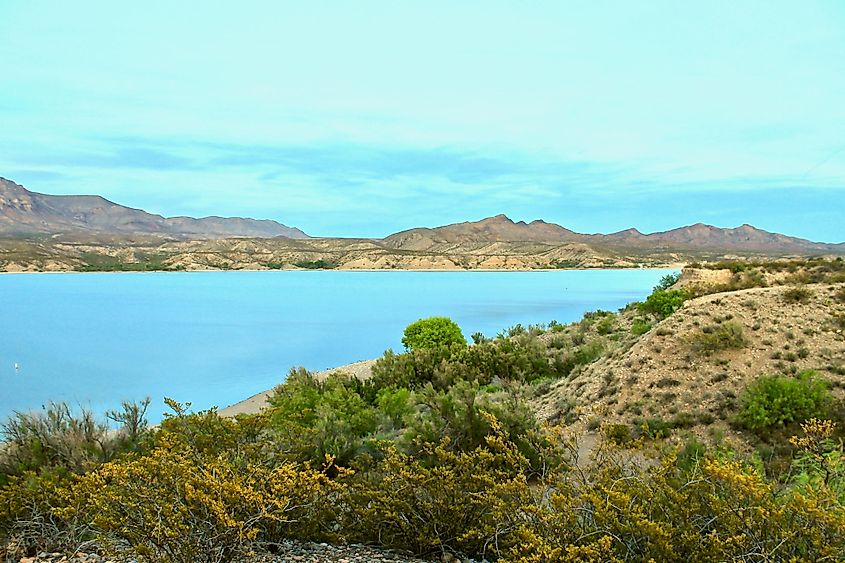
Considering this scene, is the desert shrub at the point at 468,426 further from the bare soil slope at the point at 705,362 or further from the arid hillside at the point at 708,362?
the bare soil slope at the point at 705,362

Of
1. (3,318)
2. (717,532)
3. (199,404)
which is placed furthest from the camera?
(3,318)

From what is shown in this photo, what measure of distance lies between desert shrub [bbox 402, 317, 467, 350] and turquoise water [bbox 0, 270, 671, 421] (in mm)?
5757

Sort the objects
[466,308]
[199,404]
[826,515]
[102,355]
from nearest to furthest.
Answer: [826,515], [199,404], [102,355], [466,308]

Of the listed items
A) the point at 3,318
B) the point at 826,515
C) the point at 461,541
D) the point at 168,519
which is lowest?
the point at 3,318

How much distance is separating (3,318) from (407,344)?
3358cm

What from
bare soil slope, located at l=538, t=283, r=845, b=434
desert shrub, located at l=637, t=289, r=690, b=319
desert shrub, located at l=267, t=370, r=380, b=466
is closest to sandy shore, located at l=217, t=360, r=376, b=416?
desert shrub, located at l=267, t=370, r=380, b=466

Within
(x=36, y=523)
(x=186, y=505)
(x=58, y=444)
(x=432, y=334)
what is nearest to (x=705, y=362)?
(x=432, y=334)

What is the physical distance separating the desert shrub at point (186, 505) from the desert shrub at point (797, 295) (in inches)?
496

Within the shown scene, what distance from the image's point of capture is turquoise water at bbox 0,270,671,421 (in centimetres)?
2286

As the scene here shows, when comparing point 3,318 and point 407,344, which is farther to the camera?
point 3,318

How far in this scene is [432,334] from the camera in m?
19.3

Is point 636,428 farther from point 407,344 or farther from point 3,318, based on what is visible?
point 3,318

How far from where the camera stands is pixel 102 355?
94.2 ft

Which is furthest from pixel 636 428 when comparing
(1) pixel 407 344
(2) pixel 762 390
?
(1) pixel 407 344
